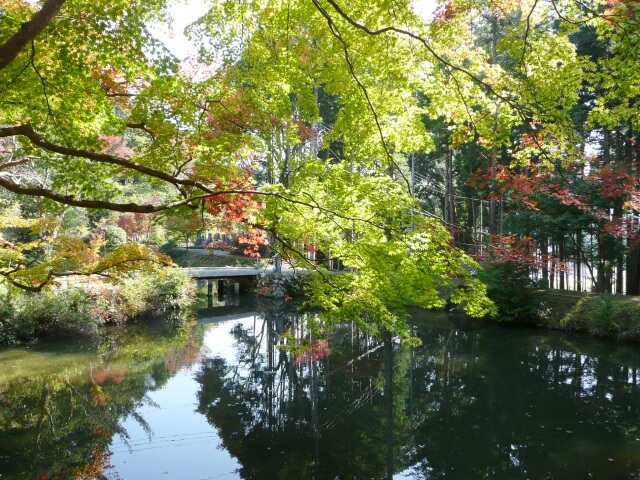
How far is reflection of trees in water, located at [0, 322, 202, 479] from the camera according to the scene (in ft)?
18.3

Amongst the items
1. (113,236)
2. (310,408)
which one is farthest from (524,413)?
(113,236)

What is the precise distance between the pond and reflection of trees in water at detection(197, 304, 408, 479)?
0.03 metres

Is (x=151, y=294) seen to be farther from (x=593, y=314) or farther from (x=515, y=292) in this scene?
(x=593, y=314)

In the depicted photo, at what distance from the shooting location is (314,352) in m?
11.0

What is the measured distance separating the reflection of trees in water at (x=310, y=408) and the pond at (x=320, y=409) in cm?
3

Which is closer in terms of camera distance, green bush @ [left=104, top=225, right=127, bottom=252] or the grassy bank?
the grassy bank

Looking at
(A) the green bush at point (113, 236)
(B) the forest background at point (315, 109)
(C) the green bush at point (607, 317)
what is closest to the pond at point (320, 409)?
(C) the green bush at point (607, 317)

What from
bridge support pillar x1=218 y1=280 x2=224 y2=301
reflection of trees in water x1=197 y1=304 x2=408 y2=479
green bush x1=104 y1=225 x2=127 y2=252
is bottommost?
reflection of trees in water x1=197 y1=304 x2=408 y2=479

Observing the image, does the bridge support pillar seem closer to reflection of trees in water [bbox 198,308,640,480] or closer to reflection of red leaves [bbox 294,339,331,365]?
reflection of trees in water [bbox 198,308,640,480]

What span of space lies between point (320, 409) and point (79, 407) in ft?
12.8

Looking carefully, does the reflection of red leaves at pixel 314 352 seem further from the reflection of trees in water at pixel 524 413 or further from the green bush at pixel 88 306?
the green bush at pixel 88 306

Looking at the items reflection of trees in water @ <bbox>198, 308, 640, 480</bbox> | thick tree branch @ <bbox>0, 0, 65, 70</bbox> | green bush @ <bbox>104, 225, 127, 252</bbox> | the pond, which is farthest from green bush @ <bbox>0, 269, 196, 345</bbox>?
thick tree branch @ <bbox>0, 0, 65, 70</bbox>

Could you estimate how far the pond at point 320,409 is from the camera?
5617 millimetres

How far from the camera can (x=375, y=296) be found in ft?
18.1
